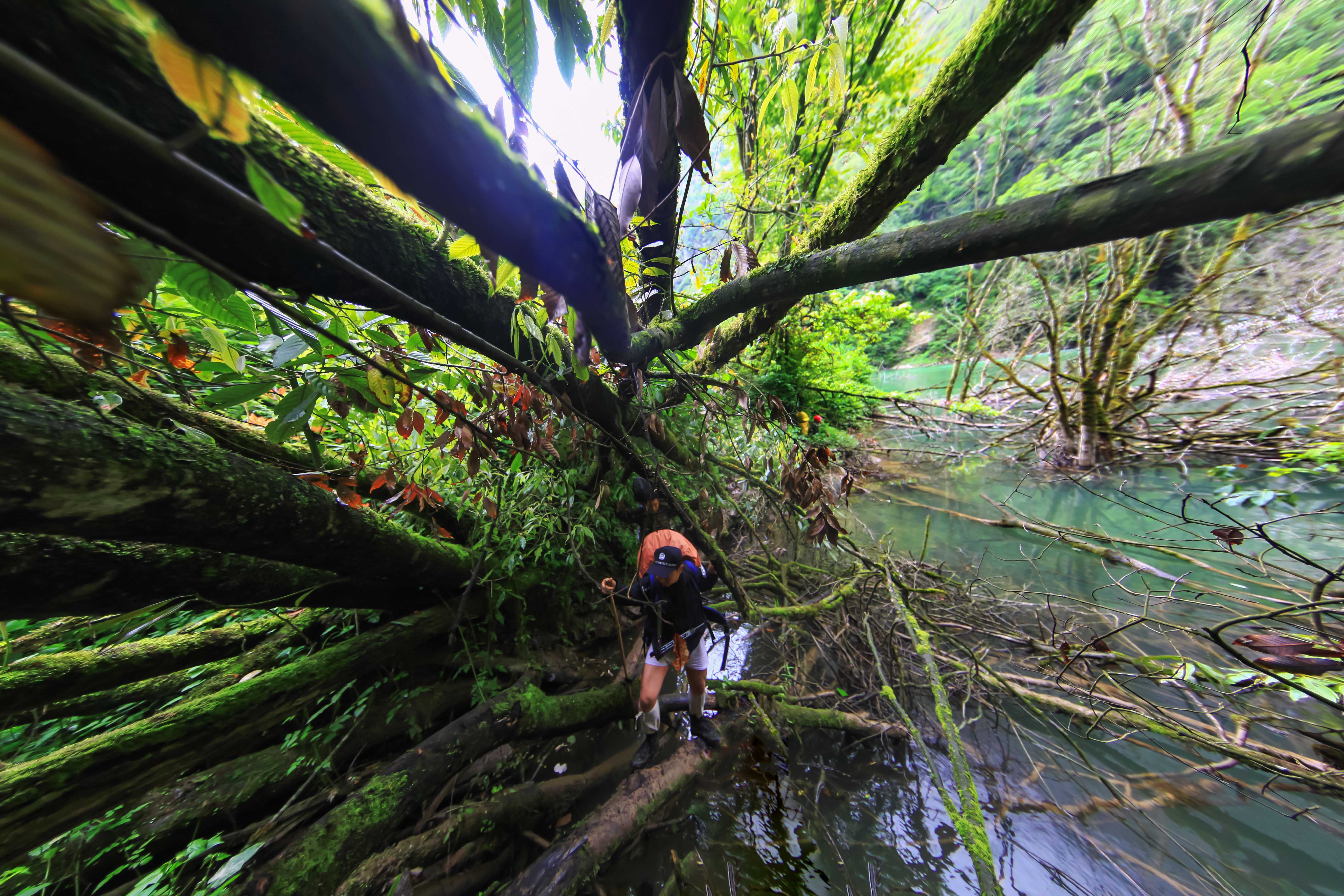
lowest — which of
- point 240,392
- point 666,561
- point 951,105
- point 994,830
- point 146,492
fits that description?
point 994,830

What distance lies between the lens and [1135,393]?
5.46 metres

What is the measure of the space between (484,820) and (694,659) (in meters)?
1.27

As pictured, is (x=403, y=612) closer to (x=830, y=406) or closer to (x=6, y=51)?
(x=6, y=51)

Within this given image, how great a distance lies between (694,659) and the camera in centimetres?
252

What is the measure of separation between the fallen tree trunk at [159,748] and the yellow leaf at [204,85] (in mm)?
2104

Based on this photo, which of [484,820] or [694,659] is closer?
[484,820]

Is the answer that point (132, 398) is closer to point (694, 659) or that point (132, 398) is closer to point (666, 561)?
point (666, 561)

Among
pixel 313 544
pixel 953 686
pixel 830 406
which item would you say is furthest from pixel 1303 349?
pixel 313 544

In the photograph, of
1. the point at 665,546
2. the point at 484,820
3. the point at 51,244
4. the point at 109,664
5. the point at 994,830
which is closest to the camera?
the point at 51,244

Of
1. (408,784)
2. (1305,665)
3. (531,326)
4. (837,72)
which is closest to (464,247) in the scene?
(531,326)

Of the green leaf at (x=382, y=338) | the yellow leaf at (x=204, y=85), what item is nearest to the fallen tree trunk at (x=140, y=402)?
the green leaf at (x=382, y=338)

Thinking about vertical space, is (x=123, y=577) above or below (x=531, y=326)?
below

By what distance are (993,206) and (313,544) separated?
2.02 m

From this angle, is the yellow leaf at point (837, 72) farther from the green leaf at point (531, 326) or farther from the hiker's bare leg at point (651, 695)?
the hiker's bare leg at point (651, 695)
